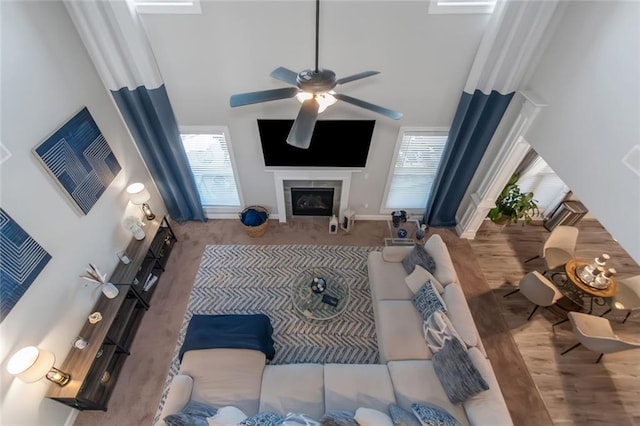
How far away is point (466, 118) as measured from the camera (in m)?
4.14

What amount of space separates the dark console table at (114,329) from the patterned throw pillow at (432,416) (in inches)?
135

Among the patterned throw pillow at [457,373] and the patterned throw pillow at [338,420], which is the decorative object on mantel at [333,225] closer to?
the patterned throw pillow at [457,373]

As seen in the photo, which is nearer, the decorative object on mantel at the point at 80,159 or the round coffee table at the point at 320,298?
the decorative object on mantel at the point at 80,159

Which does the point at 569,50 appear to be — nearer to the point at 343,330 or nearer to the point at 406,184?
the point at 406,184

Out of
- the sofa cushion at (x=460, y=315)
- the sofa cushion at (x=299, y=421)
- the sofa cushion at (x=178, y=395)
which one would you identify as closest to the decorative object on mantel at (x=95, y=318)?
the sofa cushion at (x=178, y=395)

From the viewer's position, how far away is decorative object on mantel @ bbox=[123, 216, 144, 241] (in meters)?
4.28

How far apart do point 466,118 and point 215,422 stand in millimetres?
4600

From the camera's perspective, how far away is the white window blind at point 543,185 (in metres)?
5.13

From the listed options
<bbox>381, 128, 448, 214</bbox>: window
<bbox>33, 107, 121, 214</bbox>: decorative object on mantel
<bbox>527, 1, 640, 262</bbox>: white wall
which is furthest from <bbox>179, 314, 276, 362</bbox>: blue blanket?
<bbox>527, 1, 640, 262</bbox>: white wall

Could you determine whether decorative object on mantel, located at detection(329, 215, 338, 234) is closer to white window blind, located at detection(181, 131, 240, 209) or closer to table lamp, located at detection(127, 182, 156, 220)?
white window blind, located at detection(181, 131, 240, 209)

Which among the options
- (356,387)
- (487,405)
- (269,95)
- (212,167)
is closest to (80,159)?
(212,167)

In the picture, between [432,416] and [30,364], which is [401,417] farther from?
[30,364]

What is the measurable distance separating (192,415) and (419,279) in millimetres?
2900

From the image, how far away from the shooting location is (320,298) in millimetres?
4176
